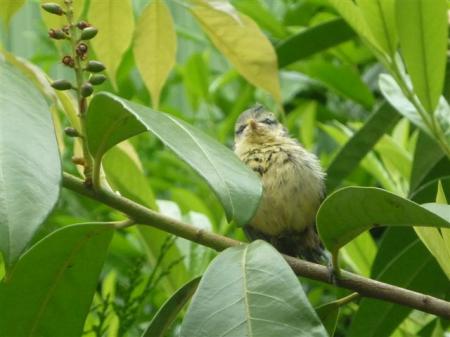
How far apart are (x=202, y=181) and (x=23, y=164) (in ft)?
1.96

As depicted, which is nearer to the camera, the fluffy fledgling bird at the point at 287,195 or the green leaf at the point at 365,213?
the green leaf at the point at 365,213

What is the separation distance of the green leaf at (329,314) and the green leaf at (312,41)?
102 centimetres

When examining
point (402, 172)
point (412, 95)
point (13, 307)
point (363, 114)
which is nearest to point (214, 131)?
point (363, 114)

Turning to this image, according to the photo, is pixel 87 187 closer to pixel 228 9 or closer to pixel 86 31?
pixel 86 31

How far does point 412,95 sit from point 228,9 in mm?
347

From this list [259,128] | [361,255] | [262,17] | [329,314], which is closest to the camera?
[329,314]

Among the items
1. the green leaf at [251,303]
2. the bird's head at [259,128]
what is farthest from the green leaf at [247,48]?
the bird's head at [259,128]

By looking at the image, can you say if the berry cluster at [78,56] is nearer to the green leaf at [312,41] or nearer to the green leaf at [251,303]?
the green leaf at [251,303]

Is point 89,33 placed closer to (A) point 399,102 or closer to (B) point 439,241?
(B) point 439,241

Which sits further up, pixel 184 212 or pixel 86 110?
pixel 86 110

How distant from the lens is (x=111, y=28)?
1677mm

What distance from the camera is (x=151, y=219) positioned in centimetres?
131

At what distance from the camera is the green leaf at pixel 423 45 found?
5.39 ft

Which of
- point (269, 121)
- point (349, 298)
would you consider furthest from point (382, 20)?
point (269, 121)
